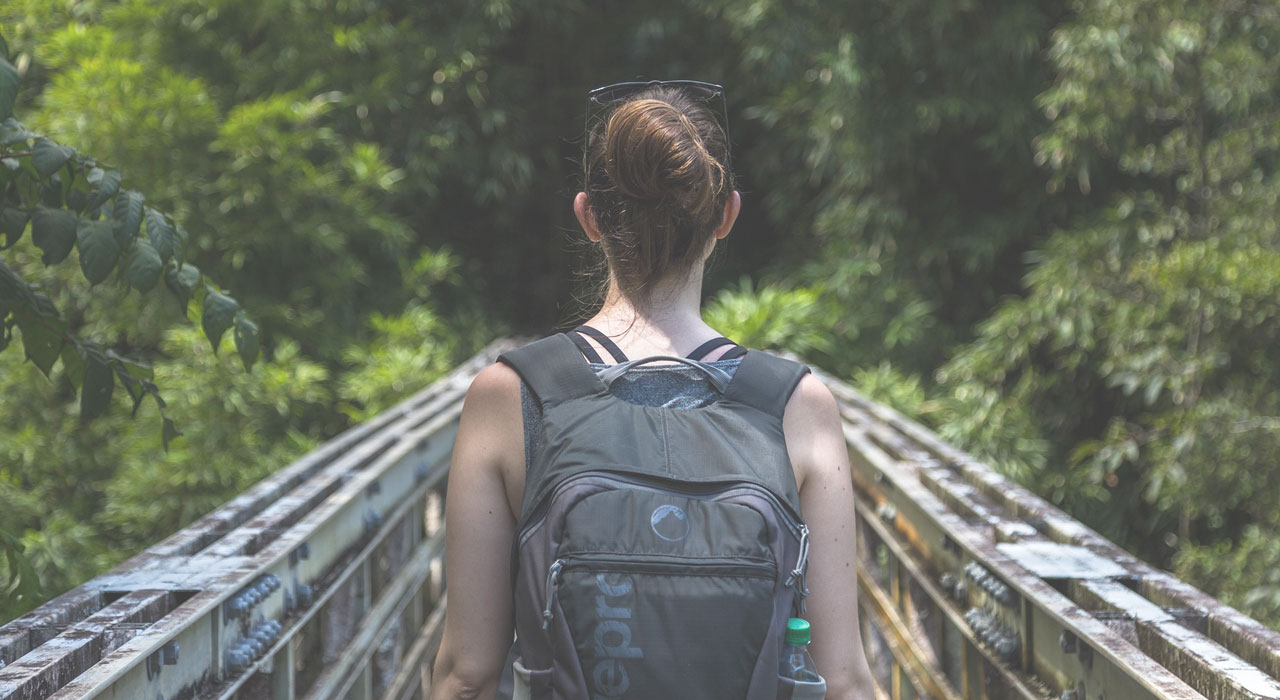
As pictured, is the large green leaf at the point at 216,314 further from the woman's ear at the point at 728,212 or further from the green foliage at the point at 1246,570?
the green foliage at the point at 1246,570

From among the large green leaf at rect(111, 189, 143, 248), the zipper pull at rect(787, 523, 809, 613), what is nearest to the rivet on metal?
the zipper pull at rect(787, 523, 809, 613)

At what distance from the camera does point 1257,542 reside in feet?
13.6

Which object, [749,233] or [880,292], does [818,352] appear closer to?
[880,292]

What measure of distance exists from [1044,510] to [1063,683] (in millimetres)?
563

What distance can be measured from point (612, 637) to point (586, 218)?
1.37 feet

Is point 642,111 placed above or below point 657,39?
below

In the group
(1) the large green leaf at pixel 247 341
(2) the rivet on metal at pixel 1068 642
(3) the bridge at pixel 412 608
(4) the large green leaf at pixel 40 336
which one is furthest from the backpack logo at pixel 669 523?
(4) the large green leaf at pixel 40 336

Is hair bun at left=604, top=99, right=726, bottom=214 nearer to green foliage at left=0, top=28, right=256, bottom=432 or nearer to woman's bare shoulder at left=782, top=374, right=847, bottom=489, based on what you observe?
woman's bare shoulder at left=782, top=374, right=847, bottom=489

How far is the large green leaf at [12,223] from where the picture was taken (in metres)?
1.69

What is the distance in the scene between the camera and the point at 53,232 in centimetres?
160

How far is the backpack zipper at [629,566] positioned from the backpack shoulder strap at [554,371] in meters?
0.15

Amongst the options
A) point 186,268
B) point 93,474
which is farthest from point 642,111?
point 93,474

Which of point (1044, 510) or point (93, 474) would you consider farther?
point (93, 474)

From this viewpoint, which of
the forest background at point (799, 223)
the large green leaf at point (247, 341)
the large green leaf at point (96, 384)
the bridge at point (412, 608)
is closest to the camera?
the bridge at point (412, 608)
